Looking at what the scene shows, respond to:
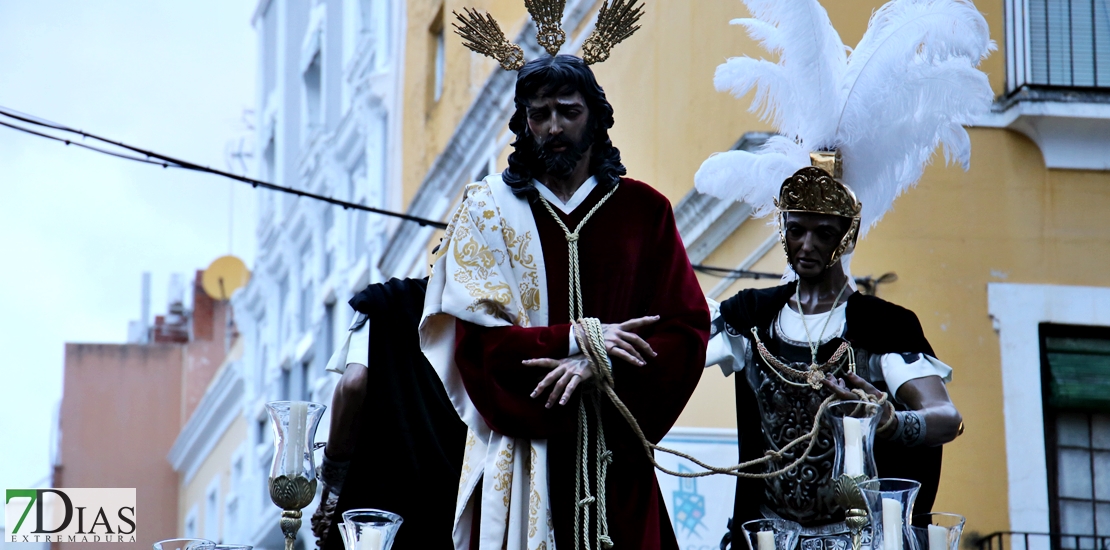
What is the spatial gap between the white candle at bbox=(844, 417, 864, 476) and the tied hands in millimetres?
508

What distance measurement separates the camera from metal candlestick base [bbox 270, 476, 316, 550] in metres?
4.28

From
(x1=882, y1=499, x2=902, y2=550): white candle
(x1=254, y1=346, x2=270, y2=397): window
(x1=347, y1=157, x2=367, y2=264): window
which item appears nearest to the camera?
(x1=882, y1=499, x2=902, y2=550): white candle

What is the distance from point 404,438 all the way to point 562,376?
4.51 ft

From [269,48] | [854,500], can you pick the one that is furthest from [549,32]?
[269,48]

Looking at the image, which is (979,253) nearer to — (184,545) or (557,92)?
(557,92)

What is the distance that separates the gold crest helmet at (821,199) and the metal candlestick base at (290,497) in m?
1.73

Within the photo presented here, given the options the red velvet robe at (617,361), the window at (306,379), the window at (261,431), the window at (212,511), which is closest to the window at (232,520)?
the window at (212,511)

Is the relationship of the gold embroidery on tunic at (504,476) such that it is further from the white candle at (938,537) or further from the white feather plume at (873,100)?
the white feather plume at (873,100)

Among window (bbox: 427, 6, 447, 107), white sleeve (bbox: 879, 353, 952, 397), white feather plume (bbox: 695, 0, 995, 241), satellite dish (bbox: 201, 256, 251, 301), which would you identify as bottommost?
white sleeve (bbox: 879, 353, 952, 397)

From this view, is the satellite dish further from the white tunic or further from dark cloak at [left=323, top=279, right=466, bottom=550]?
the white tunic

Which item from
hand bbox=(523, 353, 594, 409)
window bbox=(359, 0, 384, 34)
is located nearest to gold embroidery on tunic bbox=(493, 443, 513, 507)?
hand bbox=(523, 353, 594, 409)

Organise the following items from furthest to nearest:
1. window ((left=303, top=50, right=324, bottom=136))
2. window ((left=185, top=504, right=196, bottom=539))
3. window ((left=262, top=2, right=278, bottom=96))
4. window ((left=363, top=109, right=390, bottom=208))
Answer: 1. window ((left=185, top=504, right=196, bottom=539))
2. window ((left=262, top=2, right=278, bottom=96))
3. window ((left=303, top=50, right=324, bottom=136))
4. window ((left=363, top=109, right=390, bottom=208))

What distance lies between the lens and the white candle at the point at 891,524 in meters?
3.90

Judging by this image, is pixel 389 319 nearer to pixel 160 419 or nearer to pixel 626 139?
pixel 626 139
